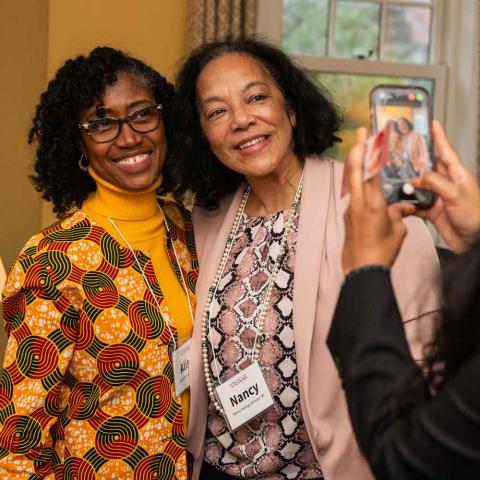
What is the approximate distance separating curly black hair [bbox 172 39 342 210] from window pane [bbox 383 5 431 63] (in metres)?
2.49

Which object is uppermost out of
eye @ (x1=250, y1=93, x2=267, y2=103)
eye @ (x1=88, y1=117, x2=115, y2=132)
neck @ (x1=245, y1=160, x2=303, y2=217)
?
eye @ (x1=250, y1=93, x2=267, y2=103)

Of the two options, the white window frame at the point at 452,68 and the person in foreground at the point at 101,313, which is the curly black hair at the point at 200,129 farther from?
the white window frame at the point at 452,68

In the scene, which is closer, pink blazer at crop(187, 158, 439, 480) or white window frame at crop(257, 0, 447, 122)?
pink blazer at crop(187, 158, 439, 480)

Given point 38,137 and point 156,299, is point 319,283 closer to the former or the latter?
point 156,299

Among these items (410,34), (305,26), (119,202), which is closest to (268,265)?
(119,202)

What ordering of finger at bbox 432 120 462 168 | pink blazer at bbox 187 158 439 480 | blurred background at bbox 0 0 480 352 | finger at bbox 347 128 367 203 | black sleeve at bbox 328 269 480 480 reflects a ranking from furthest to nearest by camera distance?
blurred background at bbox 0 0 480 352
pink blazer at bbox 187 158 439 480
finger at bbox 432 120 462 168
finger at bbox 347 128 367 203
black sleeve at bbox 328 269 480 480

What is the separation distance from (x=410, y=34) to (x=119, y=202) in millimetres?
2975

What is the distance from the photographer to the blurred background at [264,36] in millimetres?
3588

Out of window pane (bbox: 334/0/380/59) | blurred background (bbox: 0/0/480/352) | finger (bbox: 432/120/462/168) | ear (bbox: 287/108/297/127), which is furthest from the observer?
window pane (bbox: 334/0/380/59)

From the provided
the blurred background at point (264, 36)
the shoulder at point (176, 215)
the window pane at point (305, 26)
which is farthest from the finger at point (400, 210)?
the window pane at point (305, 26)

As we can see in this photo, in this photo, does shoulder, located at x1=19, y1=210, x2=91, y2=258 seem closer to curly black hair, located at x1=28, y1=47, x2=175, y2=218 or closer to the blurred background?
curly black hair, located at x1=28, y1=47, x2=175, y2=218

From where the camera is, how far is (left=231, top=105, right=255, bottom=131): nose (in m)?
2.04

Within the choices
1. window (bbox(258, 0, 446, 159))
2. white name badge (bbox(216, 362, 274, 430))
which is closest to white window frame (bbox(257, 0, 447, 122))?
window (bbox(258, 0, 446, 159))

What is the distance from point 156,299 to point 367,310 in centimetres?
98
